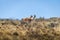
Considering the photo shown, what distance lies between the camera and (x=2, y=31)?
27.6m

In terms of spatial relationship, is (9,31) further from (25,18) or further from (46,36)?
(25,18)

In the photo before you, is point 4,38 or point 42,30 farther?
point 42,30

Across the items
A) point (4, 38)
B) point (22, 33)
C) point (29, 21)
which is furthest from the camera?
point (29, 21)

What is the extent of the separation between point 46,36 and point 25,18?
12.9 m

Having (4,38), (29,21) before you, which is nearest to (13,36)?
(4,38)

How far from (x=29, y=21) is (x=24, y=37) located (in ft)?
41.3

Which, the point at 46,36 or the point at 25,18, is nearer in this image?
the point at 46,36

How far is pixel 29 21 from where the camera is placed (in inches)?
1563

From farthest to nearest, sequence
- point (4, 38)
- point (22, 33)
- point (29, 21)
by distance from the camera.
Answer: point (29, 21) < point (22, 33) < point (4, 38)

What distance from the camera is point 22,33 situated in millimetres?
28125

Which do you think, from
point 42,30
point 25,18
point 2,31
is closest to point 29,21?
point 25,18

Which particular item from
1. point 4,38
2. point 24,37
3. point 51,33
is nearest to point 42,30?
point 51,33

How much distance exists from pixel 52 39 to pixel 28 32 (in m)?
2.79

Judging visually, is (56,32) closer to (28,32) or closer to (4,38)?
(28,32)
